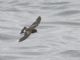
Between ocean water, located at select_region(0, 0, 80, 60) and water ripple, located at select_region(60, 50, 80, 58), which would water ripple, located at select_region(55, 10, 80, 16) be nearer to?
ocean water, located at select_region(0, 0, 80, 60)

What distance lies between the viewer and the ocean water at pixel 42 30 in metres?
11.7

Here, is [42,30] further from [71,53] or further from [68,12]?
[68,12]

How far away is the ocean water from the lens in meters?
11.7

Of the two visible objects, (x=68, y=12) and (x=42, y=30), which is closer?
(x=42, y=30)

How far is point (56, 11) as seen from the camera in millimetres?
16688

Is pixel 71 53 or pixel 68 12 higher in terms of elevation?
pixel 68 12

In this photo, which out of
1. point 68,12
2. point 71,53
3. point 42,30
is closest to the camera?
point 71,53

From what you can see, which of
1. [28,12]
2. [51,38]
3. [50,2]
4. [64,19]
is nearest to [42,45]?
[51,38]

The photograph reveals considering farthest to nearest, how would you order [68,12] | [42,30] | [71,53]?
[68,12] < [42,30] < [71,53]

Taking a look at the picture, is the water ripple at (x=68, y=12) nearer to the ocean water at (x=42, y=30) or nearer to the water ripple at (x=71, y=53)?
the ocean water at (x=42, y=30)

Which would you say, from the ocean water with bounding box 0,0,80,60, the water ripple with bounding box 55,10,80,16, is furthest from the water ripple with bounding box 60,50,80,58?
the water ripple with bounding box 55,10,80,16

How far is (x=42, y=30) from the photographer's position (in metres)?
13.9

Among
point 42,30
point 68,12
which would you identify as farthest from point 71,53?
point 68,12

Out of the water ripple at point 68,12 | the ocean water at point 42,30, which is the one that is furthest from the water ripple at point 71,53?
the water ripple at point 68,12
